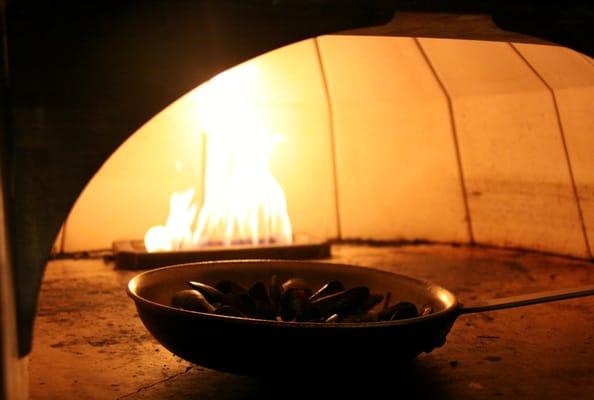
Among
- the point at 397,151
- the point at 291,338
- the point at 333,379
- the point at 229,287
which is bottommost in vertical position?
the point at 333,379

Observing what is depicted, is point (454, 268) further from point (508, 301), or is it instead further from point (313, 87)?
point (508, 301)

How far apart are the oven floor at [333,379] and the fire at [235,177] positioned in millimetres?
727

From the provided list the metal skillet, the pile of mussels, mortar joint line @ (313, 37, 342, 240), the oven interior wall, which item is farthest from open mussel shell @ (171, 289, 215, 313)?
mortar joint line @ (313, 37, 342, 240)

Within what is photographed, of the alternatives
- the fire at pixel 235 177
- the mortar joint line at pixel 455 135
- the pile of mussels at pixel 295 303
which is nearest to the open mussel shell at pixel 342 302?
the pile of mussels at pixel 295 303

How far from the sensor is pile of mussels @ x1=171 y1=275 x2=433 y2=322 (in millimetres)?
1527

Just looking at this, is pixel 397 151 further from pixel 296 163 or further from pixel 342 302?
pixel 342 302

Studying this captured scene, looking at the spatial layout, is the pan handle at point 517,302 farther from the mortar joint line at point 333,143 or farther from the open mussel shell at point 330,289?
the mortar joint line at point 333,143

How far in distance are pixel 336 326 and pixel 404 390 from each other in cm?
34

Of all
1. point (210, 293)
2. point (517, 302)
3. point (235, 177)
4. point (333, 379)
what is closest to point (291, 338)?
point (333, 379)

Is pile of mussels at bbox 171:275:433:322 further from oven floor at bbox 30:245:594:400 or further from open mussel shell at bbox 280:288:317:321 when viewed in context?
oven floor at bbox 30:245:594:400

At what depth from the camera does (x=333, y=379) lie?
1388 millimetres

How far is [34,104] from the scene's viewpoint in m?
1.15

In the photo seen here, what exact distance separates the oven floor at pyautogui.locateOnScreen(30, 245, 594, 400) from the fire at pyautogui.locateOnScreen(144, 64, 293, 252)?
727 mm

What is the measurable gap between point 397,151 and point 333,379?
235 cm
